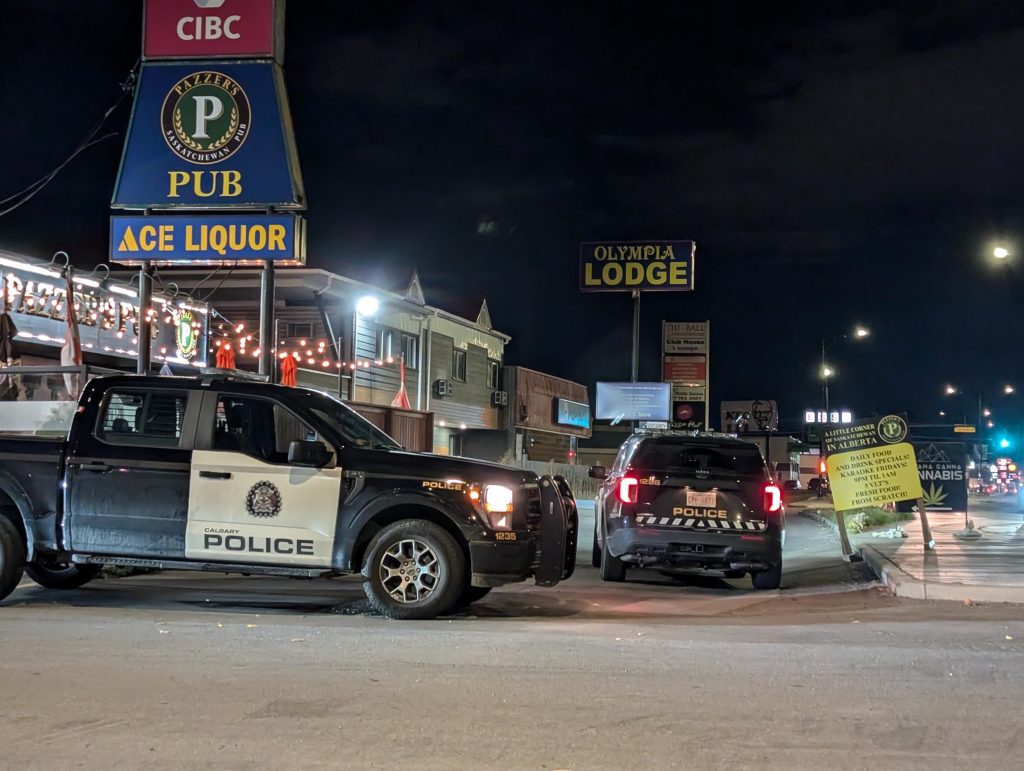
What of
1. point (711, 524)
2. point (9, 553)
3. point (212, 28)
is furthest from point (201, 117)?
point (711, 524)

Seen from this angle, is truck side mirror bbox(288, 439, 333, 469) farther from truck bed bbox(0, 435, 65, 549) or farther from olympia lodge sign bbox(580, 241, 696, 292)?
olympia lodge sign bbox(580, 241, 696, 292)

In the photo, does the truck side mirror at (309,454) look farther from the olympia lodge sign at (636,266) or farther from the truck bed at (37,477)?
the olympia lodge sign at (636,266)

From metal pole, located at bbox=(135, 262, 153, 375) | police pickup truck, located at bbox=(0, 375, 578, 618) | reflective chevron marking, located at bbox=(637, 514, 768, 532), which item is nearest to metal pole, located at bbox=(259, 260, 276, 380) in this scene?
metal pole, located at bbox=(135, 262, 153, 375)

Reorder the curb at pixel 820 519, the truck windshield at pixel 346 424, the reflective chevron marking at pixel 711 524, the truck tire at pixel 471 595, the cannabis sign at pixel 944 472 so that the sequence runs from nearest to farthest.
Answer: the truck windshield at pixel 346 424 → the truck tire at pixel 471 595 → the reflective chevron marking at pixel 711 524 → the curb at pixel 820 519 → the cannabis sign at pixel 944 472

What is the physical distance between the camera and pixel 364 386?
29.7m

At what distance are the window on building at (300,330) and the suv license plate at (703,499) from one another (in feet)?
62.9

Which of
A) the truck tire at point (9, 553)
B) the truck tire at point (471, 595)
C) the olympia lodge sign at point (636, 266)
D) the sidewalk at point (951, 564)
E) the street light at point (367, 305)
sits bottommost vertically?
the truck tire at point (471, 595)

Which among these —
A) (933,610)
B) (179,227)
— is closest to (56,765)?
(933,610)

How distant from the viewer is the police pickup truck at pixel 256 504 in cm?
864

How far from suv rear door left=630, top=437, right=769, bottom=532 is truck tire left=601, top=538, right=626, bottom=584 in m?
0.87

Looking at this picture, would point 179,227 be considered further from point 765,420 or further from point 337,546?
point 765,420

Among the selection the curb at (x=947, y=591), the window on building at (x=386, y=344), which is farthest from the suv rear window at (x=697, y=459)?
the window on building at (x=386, y=344)

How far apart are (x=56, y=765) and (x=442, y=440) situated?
3236 cm

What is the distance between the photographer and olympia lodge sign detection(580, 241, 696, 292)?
118ft
